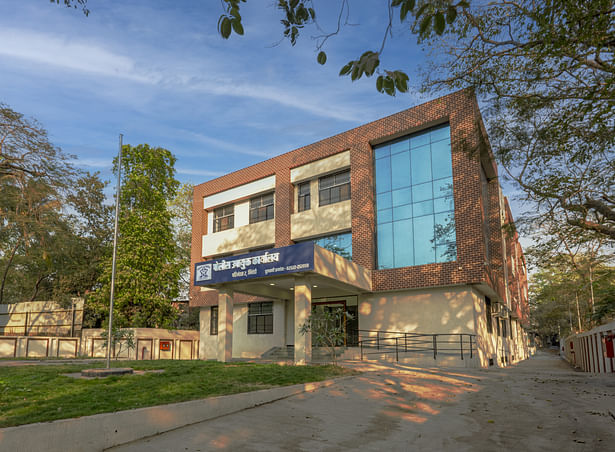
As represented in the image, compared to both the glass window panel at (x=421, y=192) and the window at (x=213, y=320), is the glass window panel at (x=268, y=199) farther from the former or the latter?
the glass window panel at (x=421, y=192)

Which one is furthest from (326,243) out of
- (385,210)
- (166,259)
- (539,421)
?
(539,421)

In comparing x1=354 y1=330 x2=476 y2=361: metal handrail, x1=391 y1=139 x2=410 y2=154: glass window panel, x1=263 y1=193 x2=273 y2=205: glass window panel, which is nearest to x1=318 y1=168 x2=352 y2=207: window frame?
x1=391 y1=139 x2=410 y2=154: glass window panel

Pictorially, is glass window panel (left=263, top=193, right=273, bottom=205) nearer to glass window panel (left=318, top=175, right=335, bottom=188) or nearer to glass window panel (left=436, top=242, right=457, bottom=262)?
glass window panel (left=318, top=175, right=335, bottom=188)

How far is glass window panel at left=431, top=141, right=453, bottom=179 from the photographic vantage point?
20828 millimetres

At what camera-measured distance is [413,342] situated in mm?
20562

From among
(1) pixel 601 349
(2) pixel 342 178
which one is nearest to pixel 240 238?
(2) pixel 342 178

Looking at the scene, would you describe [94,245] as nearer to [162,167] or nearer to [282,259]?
[162,167]

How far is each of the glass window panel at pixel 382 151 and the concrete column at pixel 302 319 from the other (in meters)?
8.66

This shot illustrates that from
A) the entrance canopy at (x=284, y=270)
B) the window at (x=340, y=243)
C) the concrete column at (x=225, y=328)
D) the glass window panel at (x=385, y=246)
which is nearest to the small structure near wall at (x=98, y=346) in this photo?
→ the concrete column at (x=225, y=328)

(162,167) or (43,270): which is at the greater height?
(162,167)

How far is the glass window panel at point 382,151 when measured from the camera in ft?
76.0

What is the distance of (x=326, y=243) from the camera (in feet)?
80.0

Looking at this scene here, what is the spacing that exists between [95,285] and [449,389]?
2976cm

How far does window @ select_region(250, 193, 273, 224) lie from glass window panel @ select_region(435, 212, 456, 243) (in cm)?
1047
